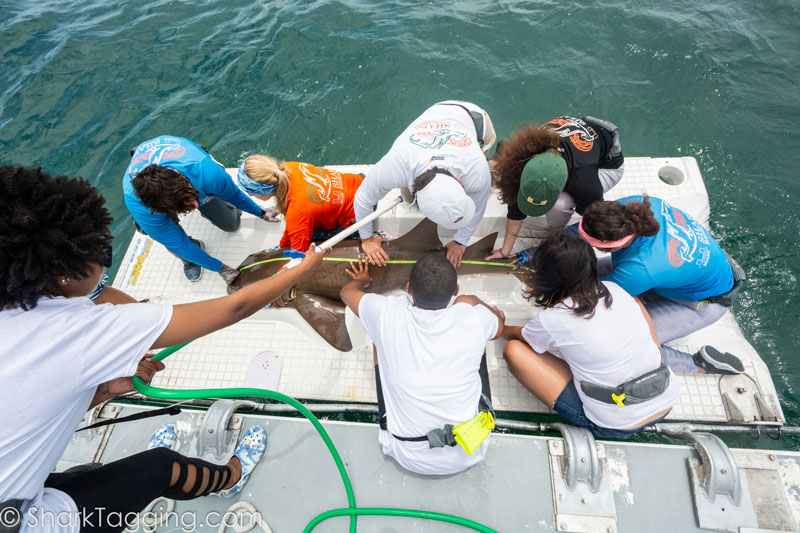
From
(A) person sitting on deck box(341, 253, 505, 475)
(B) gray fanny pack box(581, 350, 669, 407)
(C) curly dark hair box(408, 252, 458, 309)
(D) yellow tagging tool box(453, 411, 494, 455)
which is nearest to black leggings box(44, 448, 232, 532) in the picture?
(A) person sitting on deck box(341, 253, 505, 475)

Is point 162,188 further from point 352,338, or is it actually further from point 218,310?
point 352,338

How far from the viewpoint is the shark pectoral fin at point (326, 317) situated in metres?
3.15

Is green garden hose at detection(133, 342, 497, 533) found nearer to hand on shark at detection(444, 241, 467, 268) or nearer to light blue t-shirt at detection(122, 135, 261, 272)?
light blue t-shirt at detection(122, 135, 261, 272)

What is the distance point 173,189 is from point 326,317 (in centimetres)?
154

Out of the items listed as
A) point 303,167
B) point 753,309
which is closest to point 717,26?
point 753,309

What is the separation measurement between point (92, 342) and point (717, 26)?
773 centimetres

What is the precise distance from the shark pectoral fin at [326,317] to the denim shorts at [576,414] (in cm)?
166

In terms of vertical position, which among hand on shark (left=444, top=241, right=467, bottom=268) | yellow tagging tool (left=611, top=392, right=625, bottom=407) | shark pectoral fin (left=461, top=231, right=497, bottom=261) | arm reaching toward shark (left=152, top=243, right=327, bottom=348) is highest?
arm reaching toward shark (left=152, top=243, right=327, bottom=348)

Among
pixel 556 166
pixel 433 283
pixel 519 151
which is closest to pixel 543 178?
pixel 556 166

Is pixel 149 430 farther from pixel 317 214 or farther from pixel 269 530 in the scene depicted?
pixel 317 214

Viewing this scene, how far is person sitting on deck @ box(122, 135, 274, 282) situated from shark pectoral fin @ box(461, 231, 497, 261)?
2.14 m

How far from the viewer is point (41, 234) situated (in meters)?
1.35

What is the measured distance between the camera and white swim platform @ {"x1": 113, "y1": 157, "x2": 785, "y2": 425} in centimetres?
271

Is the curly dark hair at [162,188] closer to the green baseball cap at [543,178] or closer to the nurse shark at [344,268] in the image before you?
the nurse shark at [344,268]
